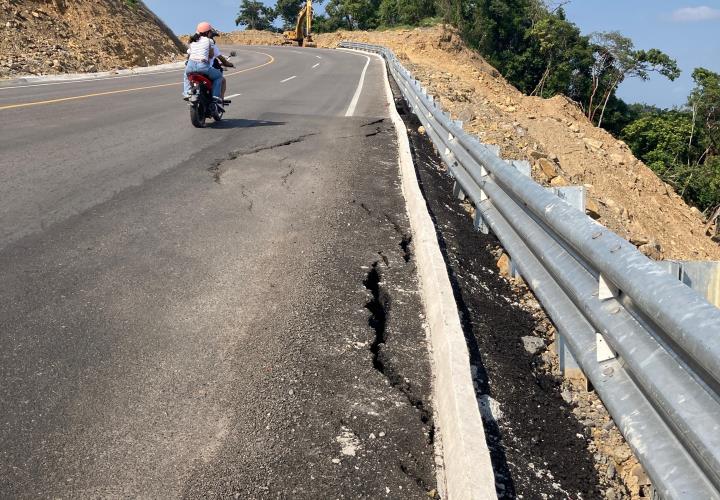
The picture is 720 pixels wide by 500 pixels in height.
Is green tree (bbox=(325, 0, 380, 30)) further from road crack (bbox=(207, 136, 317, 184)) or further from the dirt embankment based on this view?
road crack (bbox=(207, 136, 317, 184))

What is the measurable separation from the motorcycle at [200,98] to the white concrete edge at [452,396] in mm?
7201

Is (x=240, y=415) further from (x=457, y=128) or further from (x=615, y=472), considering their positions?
(x=457, y=128)

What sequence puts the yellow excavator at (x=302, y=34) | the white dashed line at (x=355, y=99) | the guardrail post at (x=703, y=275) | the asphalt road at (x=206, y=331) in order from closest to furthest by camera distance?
the guardrail post at (x=703, y=275)
the asphalt road at (x=206, y=331)
the white dashed line at (x=355, y=99)
the yellow excavator at (x=302, y=34)

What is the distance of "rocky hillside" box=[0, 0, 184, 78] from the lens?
904 inches

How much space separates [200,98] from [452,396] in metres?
9.29

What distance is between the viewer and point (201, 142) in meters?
9.84

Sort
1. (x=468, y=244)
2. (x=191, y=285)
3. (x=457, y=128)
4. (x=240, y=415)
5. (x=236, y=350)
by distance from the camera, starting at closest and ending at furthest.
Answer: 1. (x=240, y=415)
2. (x=236, y=350)
3. (x=191, y=285)
4. (x=468, y=244)
5. (x=457, y=128)

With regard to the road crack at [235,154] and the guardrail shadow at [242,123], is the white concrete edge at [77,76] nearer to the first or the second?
the guardrail shadow at [242,123]

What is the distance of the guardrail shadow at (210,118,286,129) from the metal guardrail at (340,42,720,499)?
830 centimetres

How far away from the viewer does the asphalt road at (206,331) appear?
2699 mm

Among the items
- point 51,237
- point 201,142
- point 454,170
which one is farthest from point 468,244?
point 201,142

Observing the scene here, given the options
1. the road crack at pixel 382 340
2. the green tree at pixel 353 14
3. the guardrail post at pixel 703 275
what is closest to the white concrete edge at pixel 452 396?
the road crack at pixel 382 340

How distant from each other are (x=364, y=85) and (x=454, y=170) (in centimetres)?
1562

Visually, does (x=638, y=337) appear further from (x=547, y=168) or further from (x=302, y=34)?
(x=302, y=34)
